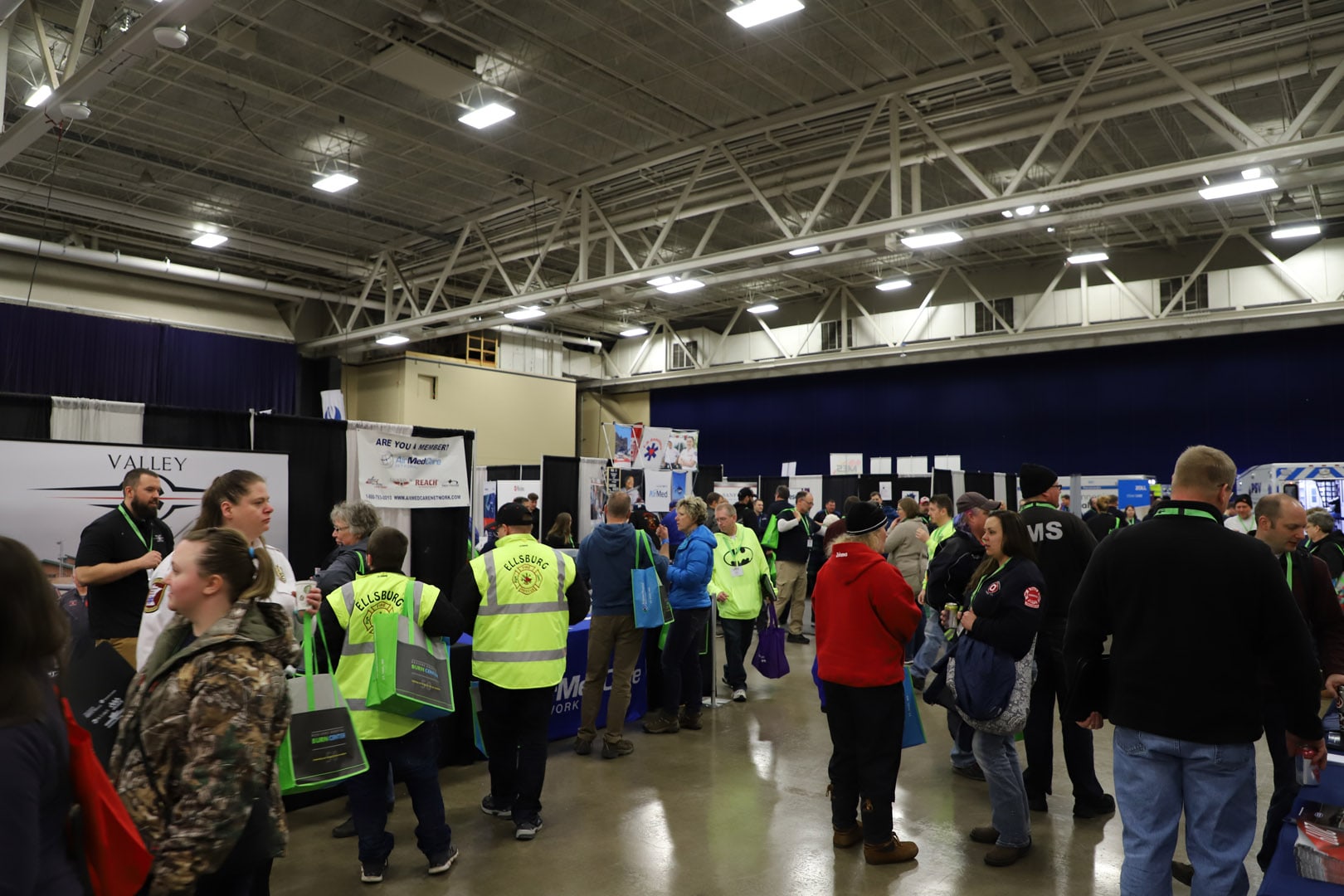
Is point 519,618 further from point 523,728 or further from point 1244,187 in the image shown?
point 1244,187

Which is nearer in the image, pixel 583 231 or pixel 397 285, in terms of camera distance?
pixel 583 231

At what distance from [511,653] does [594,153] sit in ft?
26.6

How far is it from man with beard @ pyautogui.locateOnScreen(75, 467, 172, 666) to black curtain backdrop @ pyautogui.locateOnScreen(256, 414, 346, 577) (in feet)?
4.60

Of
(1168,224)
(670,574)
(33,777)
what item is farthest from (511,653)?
(1168,224)

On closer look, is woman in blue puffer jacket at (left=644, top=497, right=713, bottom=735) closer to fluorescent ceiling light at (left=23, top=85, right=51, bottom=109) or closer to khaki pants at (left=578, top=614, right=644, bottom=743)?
khaki pants at (left=578, top=614, right=644, bottom=743)

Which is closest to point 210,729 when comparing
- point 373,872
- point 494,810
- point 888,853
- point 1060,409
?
point 373,872

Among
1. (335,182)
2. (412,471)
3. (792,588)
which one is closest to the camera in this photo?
(412,471)

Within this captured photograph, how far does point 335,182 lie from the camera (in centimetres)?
1042

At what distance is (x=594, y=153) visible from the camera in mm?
10508

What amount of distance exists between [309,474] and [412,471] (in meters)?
0.65

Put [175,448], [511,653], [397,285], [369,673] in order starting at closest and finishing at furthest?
1. [369,673]
2. [511,653]
3. [175,448]
4. [397,285]

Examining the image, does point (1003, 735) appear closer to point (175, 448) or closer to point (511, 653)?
point (511, 653)

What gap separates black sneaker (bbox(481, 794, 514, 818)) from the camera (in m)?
4.07

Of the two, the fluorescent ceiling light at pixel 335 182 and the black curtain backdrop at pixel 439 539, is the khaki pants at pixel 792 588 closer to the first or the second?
the black curtain backdrop at pixel 439 539
